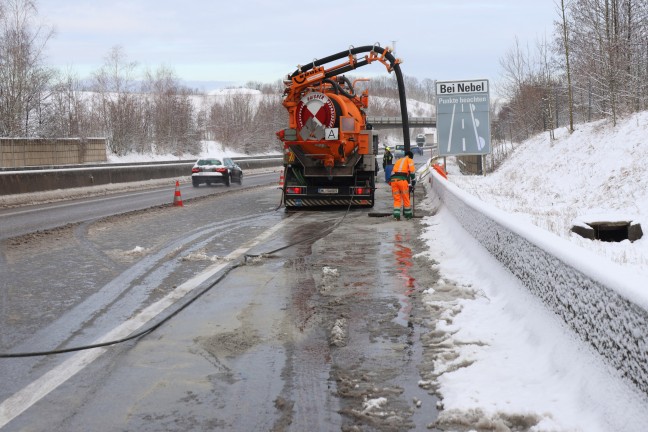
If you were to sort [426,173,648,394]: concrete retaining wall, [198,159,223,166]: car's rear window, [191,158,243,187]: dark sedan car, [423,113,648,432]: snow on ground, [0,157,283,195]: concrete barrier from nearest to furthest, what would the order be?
[426,173,648,394]: concrete retaining wall < [423,113,648,432]: snow on ground < [0,157,283,195]: concrete barrier < [191,158,243,187]: dark sedan car < [198,159,223,166]: car's rear window

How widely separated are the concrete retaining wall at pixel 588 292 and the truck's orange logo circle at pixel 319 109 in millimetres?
10903

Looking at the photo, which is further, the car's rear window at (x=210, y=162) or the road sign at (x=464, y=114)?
the car's rear window at (x=210, y=162)

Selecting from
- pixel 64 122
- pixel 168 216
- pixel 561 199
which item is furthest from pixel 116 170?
pixel 64 122

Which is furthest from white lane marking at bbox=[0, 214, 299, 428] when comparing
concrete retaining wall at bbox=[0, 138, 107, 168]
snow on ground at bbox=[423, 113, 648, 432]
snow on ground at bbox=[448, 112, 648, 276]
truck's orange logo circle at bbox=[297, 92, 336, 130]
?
concrete retaining wall at bbox=[0, 138, 107, 168]

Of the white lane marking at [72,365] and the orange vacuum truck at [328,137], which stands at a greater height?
the orange vacuum truck at [328,137]

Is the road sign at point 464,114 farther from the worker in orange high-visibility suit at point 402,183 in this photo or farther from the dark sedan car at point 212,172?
the dark sedan car at point 212,172

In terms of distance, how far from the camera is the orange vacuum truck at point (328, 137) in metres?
18.1

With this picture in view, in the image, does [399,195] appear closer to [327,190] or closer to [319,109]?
[327,190]

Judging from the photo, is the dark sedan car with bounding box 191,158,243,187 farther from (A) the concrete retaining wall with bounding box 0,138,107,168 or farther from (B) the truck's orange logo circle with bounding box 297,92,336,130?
(A) the concrete retaining wall with bounding box 0,138,107,168

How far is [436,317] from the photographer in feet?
21.5

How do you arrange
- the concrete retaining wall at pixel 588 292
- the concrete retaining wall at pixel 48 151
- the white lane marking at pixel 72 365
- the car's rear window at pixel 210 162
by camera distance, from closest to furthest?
the concrete retaining wall at pixel 588 292
the white lane marking at pixel 72 365
the car's rear window at pixel 210 162
the concrete retaining wall at pixel 48 151

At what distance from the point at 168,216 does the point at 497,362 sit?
13765 millimetres

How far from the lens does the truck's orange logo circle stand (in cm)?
1805

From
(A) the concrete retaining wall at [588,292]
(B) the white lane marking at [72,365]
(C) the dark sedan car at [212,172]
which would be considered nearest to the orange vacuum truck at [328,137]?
(B) the white lane marking at [72,365]
